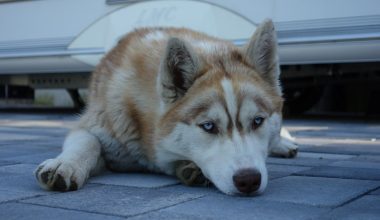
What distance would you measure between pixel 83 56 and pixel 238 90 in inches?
209

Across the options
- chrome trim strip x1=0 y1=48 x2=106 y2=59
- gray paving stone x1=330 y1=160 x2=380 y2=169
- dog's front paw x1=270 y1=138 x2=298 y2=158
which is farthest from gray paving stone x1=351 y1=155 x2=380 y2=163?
chrome trim strip x1=0 y1=48 x2=106 y2=59

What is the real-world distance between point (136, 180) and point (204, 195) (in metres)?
0.55

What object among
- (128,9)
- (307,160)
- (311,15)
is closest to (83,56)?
(128,9)

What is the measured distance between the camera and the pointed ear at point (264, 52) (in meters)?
3.17

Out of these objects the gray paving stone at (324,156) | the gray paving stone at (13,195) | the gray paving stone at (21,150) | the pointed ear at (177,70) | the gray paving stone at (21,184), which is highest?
the pointed ear at (177,70)

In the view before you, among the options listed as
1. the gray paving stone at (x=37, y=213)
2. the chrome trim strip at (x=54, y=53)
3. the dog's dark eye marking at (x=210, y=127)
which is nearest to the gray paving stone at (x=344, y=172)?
the dog's dark eye marking at (x=210, y=127)

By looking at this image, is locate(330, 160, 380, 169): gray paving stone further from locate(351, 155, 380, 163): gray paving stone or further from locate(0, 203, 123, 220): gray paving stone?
locate(0, 203, 123, 220): gray paving stone

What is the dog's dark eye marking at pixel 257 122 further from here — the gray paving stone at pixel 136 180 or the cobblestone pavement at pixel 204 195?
the gray paving stone at pixel 136 180

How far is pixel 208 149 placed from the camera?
2867mm

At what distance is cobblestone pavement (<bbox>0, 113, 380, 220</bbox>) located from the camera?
2.36 meters

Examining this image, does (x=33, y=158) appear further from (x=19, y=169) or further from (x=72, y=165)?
(x=72, y=165)

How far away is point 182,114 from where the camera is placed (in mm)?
2969

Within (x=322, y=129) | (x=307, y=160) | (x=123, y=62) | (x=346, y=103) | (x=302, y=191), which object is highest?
(x=123, y=62)

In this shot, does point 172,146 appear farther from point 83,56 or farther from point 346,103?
point 346,103
